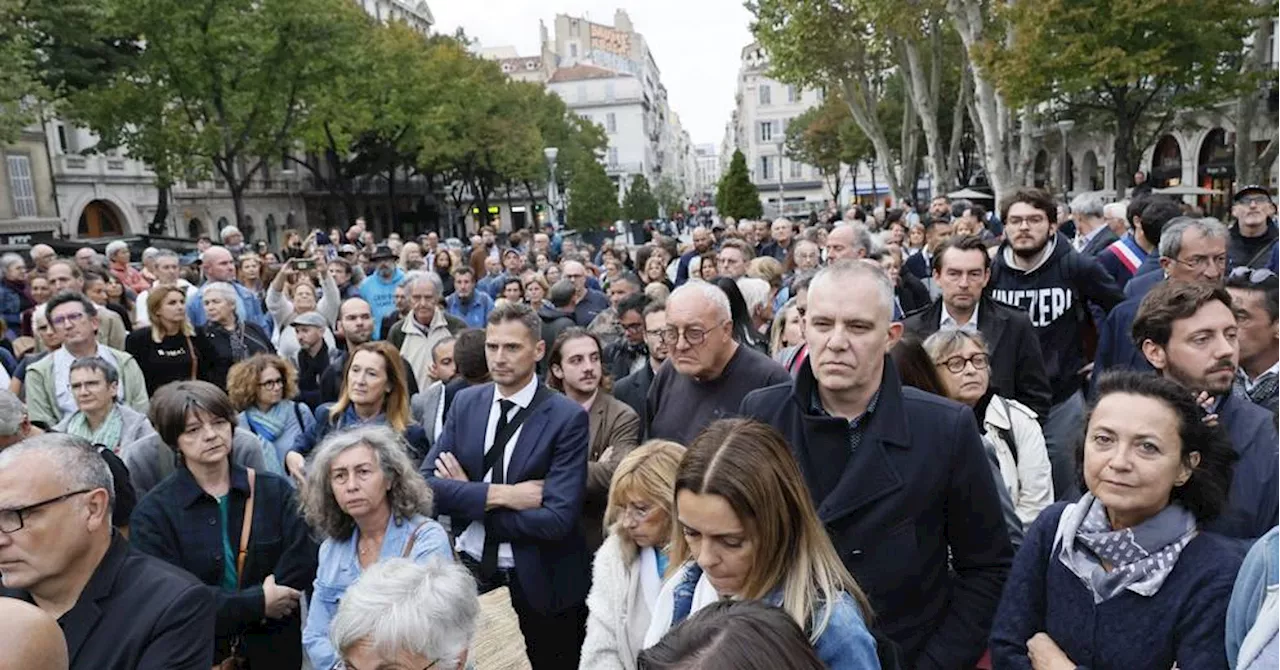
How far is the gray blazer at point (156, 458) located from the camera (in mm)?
4168

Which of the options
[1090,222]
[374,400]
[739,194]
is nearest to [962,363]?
[374,400]

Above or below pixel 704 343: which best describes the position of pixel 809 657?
below

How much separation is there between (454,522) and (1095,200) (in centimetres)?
808

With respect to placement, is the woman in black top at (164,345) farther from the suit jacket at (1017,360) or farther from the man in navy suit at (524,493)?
the suit jacket at (1017,360)

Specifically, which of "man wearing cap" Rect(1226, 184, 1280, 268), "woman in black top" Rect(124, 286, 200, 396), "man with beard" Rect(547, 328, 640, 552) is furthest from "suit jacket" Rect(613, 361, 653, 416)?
"man wearing cap" Rect(1226, 184, 1280, 268)

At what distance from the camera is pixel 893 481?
2.29 meters

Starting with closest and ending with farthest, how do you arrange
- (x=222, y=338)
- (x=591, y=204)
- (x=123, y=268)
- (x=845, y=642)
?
(x=845, y=642), (x=222, y=338), (x=123, y=268), (x=591, y=204)

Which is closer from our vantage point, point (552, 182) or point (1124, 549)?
point (1124, 549)

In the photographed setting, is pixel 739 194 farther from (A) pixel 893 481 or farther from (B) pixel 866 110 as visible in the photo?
(A) pixel 893 481

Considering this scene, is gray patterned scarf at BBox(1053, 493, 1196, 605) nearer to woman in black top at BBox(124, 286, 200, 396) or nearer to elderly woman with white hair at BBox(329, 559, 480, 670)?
elderly woman with white hair at BBox(329, 559, 480, 670)

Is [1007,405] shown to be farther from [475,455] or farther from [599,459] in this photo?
[475,455]

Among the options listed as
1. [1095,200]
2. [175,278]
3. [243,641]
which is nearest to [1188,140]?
[1095,200]

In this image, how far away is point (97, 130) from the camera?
27.5 m

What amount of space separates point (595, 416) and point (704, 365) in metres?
0.84
